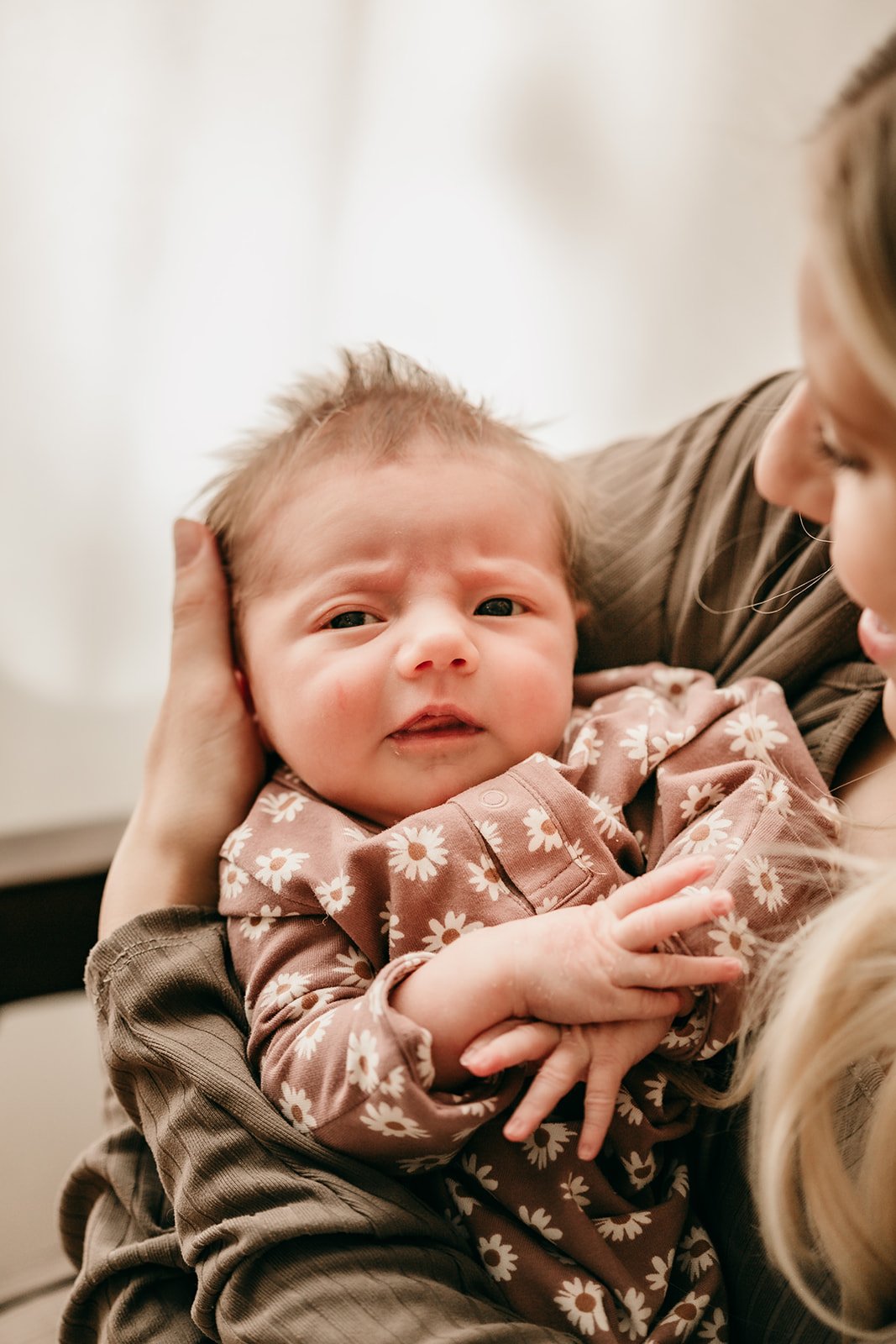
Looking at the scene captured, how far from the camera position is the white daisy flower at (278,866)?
2.80 ft

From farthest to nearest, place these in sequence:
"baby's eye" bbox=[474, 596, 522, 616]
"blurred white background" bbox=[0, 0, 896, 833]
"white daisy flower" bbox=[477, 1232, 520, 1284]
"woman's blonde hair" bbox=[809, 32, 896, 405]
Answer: "blurred white background" bbox=[0, 0, 896, 833], "baby's eye" bbox=[474, 596, 522, 616], "white daisy flower" bbox=[477, 1232, 520, 1284], "woman's blonde hair" bbox=[809, 32, 896, 405]

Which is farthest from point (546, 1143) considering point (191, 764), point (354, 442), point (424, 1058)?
point (354, 442)

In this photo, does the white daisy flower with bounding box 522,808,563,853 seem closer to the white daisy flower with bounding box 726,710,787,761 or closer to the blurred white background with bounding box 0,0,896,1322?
the white daisy flower with bounding box 726,710,787,761

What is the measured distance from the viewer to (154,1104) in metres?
0.82

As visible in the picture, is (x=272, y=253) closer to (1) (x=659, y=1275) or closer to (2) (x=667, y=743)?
(2) (x=667, y=743)

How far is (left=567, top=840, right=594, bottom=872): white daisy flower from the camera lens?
0.83 metres

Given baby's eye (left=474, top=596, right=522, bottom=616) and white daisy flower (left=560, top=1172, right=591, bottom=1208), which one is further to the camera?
baby's eye (left=474, top=596, right=522, bottom=616)

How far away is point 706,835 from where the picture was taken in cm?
83

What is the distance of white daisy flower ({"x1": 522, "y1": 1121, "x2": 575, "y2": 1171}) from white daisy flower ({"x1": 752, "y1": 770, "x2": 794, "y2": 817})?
10.9 inches

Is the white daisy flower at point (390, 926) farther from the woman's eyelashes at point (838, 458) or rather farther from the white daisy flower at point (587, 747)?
the woman's eyelashes at point (838, 458)

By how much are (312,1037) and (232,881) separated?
18 centimetres

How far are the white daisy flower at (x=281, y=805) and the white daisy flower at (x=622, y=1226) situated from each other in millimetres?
385

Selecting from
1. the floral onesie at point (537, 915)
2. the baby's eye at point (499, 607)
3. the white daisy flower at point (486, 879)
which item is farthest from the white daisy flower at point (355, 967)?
the baby's eye at point (499, 607)

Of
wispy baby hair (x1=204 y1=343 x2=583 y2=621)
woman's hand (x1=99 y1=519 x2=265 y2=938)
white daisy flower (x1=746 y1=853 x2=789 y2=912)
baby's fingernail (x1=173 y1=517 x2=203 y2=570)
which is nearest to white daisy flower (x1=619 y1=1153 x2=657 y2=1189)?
white daisy flower (x1=746 y1=853 x2=789 y2=912)
